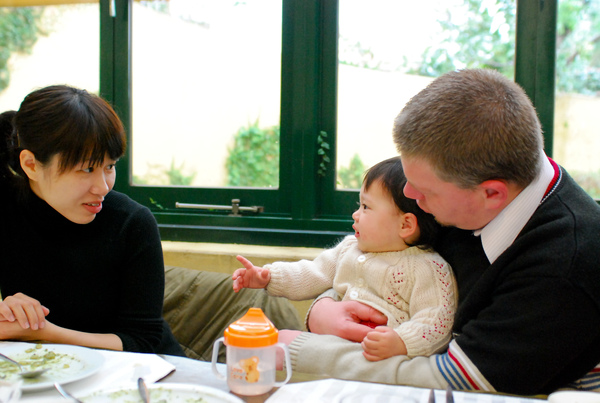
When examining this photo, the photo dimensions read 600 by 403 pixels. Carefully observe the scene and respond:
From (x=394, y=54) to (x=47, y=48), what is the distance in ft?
6.10

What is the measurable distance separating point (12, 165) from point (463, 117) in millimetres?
1237

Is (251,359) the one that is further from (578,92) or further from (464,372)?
(578,92)

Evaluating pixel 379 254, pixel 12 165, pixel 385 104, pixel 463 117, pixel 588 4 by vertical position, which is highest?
pixel 588 4

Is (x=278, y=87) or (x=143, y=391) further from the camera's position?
(x=278, y=87)

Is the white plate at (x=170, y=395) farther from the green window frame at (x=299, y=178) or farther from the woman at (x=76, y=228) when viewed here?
the green window frame at (x=299, y=178)

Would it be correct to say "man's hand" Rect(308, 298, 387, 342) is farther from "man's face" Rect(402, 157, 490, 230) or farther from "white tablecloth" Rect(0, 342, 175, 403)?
"white tablecloth" Rect(0, 342, 175, 403)

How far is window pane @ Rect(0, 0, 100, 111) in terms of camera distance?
2756 millimetres

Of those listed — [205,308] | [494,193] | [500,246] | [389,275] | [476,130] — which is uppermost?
[476,130]

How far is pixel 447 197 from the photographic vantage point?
115 centimetres

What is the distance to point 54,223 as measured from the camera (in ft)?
4.92

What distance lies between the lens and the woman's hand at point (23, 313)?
1.19m

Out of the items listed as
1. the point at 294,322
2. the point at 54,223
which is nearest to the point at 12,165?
the point at 54,223

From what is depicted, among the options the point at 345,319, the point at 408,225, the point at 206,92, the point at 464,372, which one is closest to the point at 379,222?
the point at 408,225

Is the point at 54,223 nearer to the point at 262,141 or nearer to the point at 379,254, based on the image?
the point at 379,254
